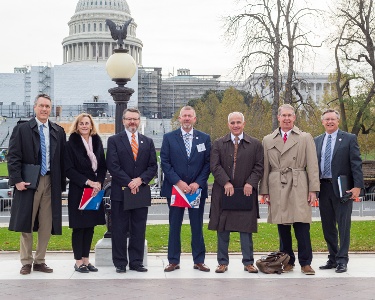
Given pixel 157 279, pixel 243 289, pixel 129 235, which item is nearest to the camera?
pixel 243 289

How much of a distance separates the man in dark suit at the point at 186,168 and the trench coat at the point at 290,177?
2.72ft

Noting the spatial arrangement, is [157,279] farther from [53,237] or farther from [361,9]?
[361,9]

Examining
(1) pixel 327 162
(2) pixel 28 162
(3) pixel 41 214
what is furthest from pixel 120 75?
(1) pixel 327 162

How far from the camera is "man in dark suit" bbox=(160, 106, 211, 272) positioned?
8.68 meters

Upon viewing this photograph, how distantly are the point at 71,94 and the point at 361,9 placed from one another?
98927 mm

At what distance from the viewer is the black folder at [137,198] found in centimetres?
852

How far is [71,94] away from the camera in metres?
122

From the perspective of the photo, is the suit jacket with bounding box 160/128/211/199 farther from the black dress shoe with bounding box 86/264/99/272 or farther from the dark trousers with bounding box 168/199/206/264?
the black dress shoe with bounding box 86/264/99/272

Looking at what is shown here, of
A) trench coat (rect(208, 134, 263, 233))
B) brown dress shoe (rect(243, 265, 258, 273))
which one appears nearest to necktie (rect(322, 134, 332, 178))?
trench coat (rect(208, 134, 263, 233))

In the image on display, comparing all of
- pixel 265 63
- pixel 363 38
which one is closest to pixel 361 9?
pixel 363 38

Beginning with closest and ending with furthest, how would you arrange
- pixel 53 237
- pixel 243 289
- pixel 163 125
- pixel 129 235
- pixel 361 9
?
1. pixel 243 289
2. pixel 129 235
3. pixel 53 237
4. pixel 361 9
5. pixel 163 125

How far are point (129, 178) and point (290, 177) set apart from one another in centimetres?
208

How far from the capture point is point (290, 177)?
855 cm

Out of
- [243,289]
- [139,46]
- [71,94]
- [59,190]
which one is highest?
[139,46]
